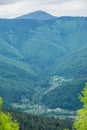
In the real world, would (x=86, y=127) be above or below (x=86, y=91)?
below

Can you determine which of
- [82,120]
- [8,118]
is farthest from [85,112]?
[8,118]

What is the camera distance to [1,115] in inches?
1601

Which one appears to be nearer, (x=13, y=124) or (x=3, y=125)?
(x=3, y=125)

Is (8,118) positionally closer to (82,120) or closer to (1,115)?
(1,115)

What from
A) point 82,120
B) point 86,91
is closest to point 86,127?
point 82,120

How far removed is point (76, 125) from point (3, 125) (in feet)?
24.6

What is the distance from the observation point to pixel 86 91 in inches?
1534

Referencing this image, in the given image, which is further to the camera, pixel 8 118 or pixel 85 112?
pixel 8 118

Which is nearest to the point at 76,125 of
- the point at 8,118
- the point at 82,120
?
the point at 82,120

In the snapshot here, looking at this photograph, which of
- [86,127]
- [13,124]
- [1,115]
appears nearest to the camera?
[86,127]

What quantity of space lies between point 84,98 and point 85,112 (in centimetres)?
139

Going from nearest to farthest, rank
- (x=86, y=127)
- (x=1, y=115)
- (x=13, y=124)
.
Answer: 1. (x=86, y=127)
2. (x=1, y=115)
3. (x=13, y=124)

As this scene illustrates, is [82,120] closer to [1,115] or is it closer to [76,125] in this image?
[76,125]

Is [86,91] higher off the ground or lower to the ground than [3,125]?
higher
